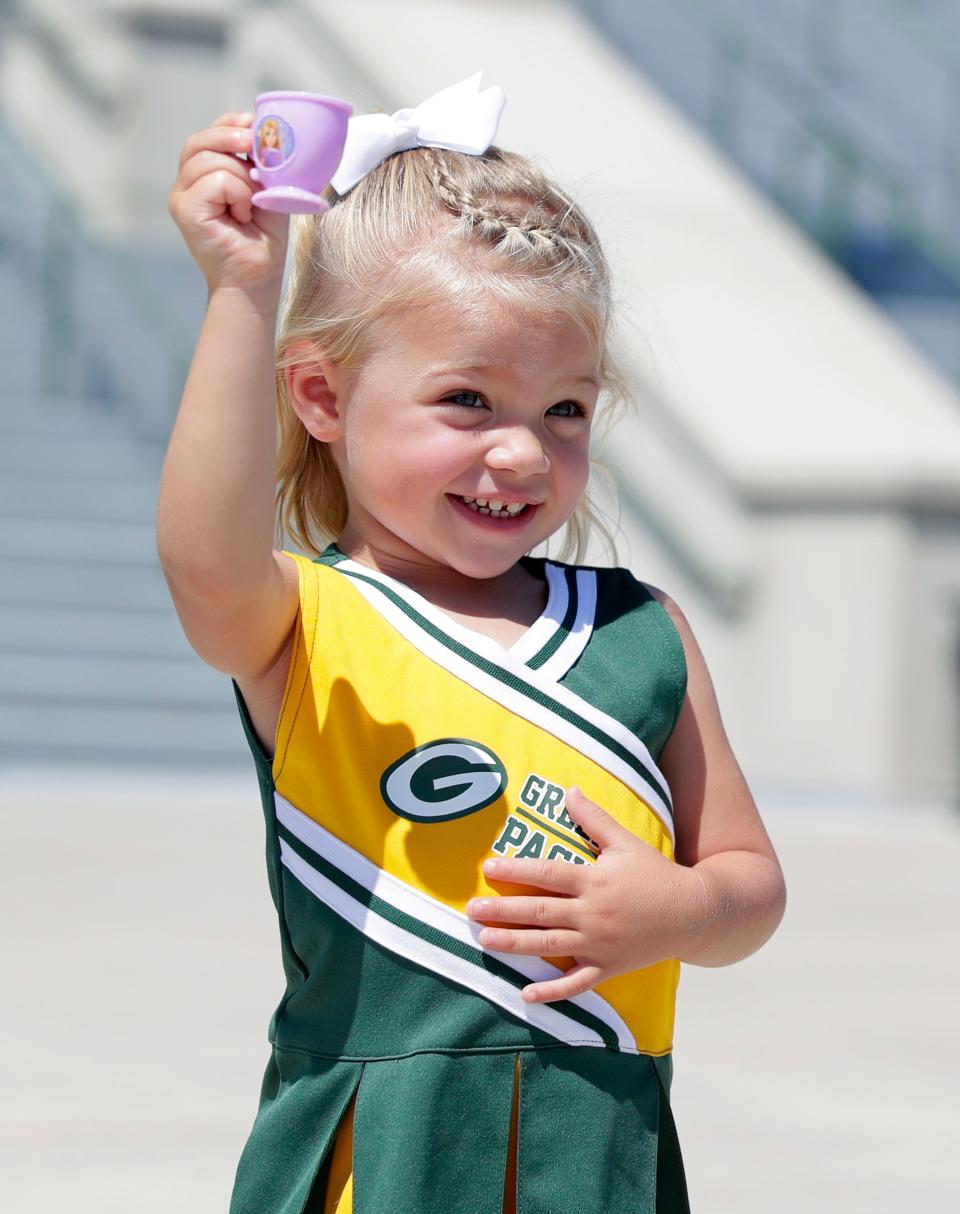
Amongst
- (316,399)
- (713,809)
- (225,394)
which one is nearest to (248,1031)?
(713,809)

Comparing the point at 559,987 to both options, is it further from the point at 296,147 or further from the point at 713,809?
the point at 296,147

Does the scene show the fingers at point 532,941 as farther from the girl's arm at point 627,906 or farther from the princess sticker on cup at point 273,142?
the princess sticker on cup at point 273,142

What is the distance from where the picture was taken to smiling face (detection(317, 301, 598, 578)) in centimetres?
212

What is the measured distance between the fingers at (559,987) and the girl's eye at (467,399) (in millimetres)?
577

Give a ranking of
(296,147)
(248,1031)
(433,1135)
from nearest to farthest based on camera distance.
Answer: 1. (296,147)
2. (433,1135)
3. (248,1031)

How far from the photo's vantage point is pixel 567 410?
2217mm

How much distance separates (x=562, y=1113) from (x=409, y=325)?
2.64ft

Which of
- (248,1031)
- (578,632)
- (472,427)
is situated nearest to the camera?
(472,427)

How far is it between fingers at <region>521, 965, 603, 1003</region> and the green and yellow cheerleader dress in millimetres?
30

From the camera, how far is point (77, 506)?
12.0 meters

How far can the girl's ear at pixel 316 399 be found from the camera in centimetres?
224

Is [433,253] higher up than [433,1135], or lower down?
higher up

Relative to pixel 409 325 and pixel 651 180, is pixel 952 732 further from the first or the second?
pixel 409 325

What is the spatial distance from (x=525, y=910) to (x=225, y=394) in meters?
0.57
